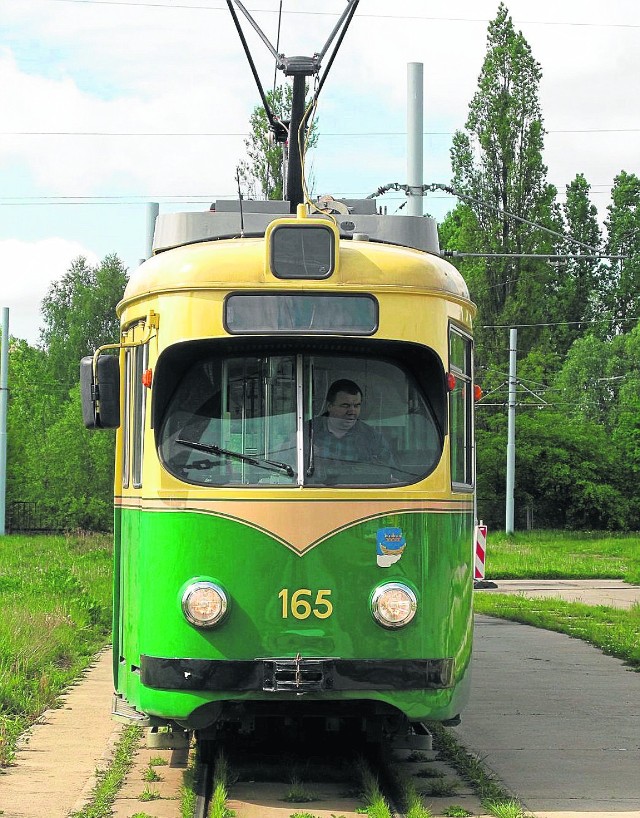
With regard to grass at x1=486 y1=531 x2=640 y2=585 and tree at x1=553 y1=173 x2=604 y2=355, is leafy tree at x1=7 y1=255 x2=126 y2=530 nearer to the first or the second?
grass at x1=486 y1=531 x2=640 y2=585

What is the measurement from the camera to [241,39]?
10.4 metres

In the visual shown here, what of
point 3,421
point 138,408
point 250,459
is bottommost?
point 250,459

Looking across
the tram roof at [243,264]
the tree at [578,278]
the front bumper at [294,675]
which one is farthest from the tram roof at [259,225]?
the tree at [578,278]

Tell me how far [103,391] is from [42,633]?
23.6 feet

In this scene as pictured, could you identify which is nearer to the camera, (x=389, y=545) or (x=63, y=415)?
(x=389, y=545)

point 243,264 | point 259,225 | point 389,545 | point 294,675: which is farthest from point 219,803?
point 259,225

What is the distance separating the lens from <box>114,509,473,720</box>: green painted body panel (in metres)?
7.68

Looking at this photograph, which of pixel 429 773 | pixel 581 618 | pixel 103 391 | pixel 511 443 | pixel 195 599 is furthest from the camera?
pixel 511 443

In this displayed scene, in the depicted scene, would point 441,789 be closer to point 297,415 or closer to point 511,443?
point 297,415

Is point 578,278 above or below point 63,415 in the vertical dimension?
above

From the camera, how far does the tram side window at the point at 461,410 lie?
8250 mm

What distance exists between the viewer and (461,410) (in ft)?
28.0

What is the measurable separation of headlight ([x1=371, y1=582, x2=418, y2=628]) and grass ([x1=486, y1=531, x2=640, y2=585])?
2380cm

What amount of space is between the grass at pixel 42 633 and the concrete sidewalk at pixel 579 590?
7.93 m
